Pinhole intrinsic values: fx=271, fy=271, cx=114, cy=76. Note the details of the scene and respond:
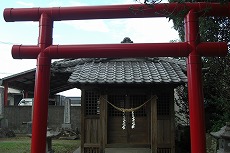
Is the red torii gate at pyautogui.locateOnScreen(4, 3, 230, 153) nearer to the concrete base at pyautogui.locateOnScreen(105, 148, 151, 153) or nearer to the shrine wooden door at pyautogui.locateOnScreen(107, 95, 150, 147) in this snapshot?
the concrete base at pyautogui.locateOnScreen(105, 148, 151, 153)

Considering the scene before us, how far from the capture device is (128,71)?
10664 millimetres

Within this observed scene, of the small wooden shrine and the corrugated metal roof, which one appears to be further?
the small wooden shrine

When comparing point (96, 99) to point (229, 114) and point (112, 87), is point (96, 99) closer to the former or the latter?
point (112, 87)

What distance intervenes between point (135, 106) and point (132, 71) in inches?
54.4

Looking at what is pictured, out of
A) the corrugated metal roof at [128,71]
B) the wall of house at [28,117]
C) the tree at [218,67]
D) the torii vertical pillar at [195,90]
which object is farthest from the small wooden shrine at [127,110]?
the wall of house at [28,117]

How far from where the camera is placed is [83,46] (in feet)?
17.5

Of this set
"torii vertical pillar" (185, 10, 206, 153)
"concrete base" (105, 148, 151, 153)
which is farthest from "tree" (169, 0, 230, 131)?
"torii vertical pillar" (185, 10, 206, 153)

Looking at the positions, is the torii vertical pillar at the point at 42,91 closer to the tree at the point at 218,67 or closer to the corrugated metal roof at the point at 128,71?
the corrugated metal roof at the point at 128,71

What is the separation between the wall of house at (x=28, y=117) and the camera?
21.5 meters

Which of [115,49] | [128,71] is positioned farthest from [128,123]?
[115,49]

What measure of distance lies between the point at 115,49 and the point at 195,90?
1.68 metres

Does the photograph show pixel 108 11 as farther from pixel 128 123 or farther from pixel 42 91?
pixel 128 123

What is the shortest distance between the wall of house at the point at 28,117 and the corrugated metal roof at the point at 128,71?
10574 mm

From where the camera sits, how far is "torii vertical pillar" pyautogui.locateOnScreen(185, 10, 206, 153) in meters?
4.85
